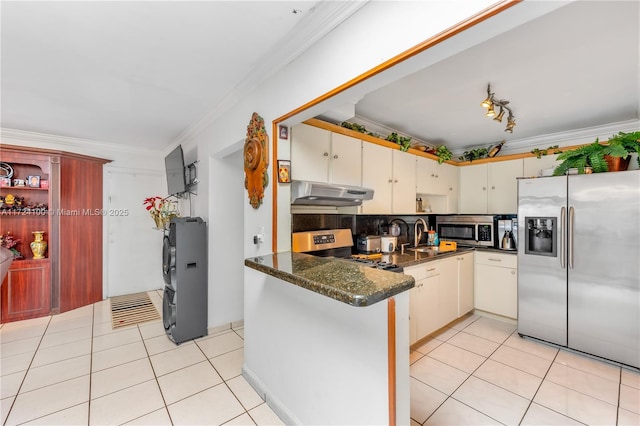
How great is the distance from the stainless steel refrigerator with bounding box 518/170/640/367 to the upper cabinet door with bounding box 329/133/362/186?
1.86m

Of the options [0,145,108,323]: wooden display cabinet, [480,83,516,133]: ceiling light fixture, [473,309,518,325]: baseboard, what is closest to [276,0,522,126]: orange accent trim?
[480,83,516,133]: ceiling light fixture

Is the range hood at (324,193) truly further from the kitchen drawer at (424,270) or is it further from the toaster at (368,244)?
the kitchen drawer at (424,270)

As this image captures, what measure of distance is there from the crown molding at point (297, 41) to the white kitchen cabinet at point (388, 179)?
3.87 feet

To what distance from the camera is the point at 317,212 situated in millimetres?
2664

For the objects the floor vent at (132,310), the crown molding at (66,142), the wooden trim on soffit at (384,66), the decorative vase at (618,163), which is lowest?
the floor vent at (132,310)

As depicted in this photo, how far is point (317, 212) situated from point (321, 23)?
1.56 m

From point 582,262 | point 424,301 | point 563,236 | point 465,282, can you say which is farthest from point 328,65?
point 465,282

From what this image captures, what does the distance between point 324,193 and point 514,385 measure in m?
2.12

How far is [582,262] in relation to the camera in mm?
2555

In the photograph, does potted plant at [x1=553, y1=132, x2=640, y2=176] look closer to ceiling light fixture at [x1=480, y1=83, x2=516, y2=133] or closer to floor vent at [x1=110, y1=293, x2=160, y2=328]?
ceiling light fixture at [x1=480, y1=83, x2=516, y2=133]

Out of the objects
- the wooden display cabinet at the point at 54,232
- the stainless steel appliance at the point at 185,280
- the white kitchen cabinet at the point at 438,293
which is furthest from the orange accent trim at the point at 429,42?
the wooden display cabinet at the point at 54,232

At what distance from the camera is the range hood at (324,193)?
2090 mm

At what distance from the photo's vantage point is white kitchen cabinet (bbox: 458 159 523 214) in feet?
11.8

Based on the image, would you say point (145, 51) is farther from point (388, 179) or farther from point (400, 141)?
point (400, 141)
